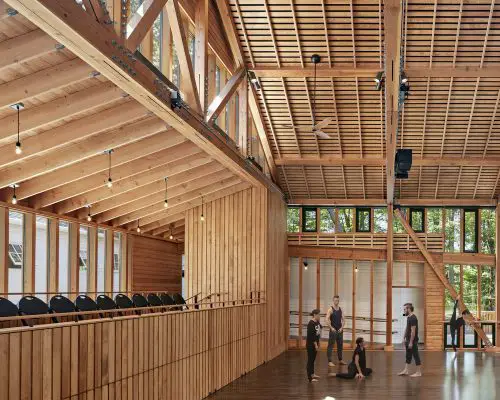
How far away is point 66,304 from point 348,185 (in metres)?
14.5

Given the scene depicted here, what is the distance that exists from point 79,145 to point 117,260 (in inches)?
295

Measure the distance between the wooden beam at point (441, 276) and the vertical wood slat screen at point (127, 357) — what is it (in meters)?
8.74

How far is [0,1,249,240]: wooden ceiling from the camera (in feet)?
32.4

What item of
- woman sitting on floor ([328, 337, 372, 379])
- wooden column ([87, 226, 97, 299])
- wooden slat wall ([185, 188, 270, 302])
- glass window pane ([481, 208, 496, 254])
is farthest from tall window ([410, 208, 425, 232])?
wooden column ([87, 226, 97, 299])

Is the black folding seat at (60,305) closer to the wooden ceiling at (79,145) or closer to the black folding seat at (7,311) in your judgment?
the black folding seat at (7,311)

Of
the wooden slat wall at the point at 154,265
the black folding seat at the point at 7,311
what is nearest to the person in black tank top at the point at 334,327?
the wooden slat wall at the point at 154,265

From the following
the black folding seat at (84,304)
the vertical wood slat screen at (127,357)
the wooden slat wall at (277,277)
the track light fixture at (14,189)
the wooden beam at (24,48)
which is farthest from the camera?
the wooden slat wall at (277,277)

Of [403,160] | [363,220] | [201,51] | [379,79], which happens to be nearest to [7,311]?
[201,51]

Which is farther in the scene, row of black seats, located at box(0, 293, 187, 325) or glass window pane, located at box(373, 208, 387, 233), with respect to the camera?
glass window pane, located at box(373, 208, 387, 233)

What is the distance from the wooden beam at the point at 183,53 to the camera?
11516 mm

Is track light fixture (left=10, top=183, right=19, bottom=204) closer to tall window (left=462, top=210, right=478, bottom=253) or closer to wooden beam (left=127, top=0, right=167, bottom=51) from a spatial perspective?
wooden beam (left=127, top=0, right=167, bottom=51)

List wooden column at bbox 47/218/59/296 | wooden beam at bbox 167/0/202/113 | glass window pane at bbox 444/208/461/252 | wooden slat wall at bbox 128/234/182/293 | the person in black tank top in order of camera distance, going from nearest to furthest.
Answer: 1. wooden beam at bbox 167/0/202/113
2. wooden column at bbox 47/218/59/296
3. the person in black tank top
4. wooden slat wall at bbox 128/234/182/293
5. glass window pane at bbox 444/208/461/252

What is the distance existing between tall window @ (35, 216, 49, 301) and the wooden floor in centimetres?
381

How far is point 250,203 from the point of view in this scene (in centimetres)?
1978
